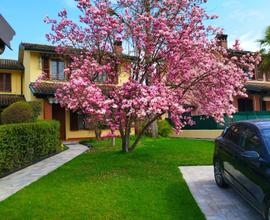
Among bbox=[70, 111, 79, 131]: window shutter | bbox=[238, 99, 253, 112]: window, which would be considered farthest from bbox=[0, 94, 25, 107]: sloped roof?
bbox=[238, 99, 253, 112]: window

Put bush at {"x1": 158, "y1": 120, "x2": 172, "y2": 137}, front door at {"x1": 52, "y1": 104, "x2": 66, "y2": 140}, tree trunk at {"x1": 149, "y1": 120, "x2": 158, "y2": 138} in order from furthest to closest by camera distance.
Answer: bush at {"x1": 158, "y1": 120, "x2": 172, "y2": 137} < front door at {"x1": 52, "y1": 104, "x2": 66, "y2": 140} < tree trunk at {"x1": 149, "y1": 120, "x2": 158, "y2": 138}

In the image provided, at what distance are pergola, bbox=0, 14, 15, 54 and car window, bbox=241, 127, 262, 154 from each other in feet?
14.3

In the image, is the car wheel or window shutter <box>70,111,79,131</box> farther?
window shutter <box>70,111,79,131</box>

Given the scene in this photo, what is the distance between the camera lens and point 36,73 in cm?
2108

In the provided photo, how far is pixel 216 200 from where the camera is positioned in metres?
6.58

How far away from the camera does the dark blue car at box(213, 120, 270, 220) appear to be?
190 inches

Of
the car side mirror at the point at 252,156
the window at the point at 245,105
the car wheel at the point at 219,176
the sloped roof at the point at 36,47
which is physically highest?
the sloped roof at the point at 36,47

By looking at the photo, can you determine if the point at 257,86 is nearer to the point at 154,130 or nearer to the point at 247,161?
the point at 154,130

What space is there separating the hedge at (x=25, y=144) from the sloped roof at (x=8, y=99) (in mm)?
7365

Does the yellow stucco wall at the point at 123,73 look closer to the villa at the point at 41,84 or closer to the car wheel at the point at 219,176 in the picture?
the car wheel at the point at 219,176

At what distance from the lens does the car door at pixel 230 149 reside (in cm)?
633

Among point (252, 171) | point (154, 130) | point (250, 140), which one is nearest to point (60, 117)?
point (154, 130)

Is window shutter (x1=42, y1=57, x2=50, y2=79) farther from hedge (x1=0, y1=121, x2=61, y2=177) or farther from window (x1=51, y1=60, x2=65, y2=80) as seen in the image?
hedge (x1=0, y1=121, x2=61, y2=177)

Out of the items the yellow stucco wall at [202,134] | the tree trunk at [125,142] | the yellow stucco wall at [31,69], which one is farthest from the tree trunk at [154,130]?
the tree trunk at [125,142]
